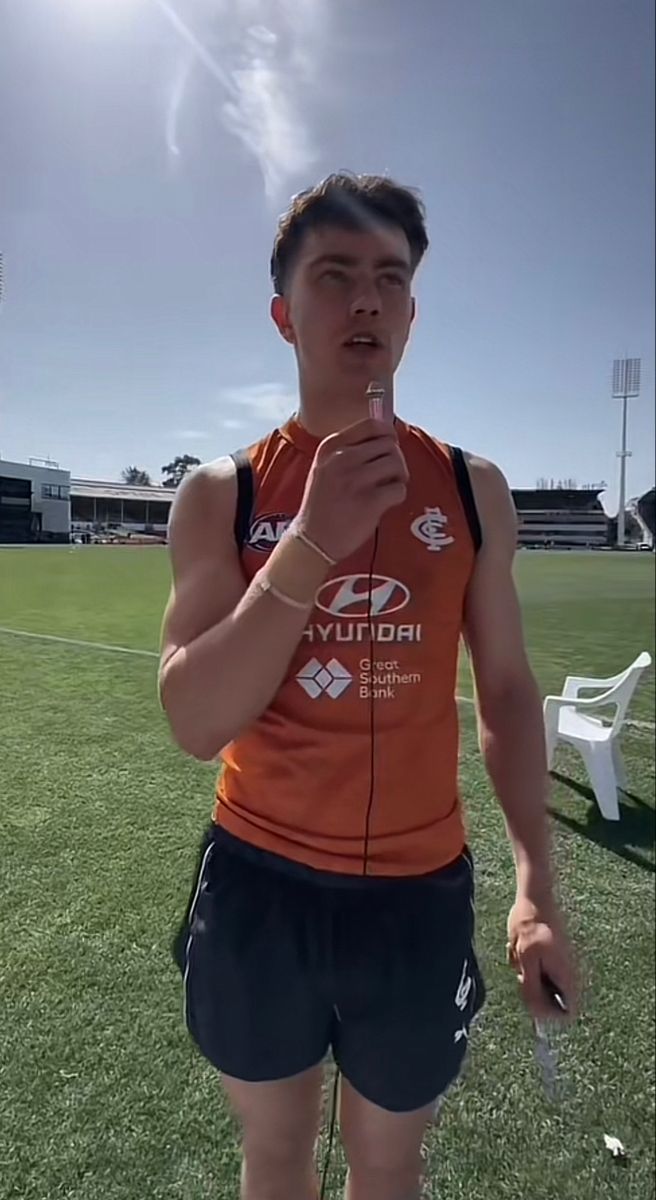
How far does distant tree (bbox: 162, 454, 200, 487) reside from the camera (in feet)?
2.75

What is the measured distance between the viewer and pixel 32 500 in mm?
880

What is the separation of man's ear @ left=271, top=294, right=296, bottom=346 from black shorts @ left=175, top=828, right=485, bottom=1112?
488 mm

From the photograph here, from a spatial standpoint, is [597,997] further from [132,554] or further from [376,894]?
[132,554]

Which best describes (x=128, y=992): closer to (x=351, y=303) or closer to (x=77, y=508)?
(x=77, y=508)

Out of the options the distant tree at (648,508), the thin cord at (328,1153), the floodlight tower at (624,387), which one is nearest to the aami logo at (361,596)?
the thin cord at (328,1153)

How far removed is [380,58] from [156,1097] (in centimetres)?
152

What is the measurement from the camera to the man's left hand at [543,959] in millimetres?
771

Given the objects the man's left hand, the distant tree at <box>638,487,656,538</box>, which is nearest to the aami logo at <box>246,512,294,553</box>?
the man's left hand

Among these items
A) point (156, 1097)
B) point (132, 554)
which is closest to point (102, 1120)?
point (156, 1097)

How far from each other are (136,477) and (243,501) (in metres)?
0.28

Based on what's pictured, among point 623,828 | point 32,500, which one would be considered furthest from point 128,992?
point 623,828

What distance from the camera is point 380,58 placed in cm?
100

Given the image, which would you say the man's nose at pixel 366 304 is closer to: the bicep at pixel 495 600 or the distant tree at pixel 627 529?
the bicep at pixel 495 600

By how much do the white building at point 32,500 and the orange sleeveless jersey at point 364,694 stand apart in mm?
289
